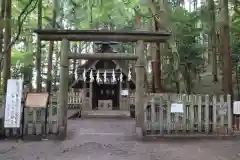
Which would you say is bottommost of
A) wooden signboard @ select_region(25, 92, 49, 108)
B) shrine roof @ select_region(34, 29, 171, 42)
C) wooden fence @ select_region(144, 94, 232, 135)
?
wooden fence @ select_region(144, 94, 232, 135)

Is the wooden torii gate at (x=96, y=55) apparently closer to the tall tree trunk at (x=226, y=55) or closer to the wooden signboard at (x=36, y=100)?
the wooden signboard at (x=36, y=100)

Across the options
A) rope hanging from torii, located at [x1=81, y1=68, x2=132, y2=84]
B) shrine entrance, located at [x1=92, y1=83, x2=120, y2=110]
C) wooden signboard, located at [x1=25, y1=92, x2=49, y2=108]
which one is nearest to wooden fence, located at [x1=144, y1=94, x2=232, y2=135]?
wooden signboard, located at [x1=25, y1=92, x2=49, y2=108]

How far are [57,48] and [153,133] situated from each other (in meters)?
26.7

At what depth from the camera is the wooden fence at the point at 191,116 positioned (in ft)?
30.0

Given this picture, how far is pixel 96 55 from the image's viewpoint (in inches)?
375

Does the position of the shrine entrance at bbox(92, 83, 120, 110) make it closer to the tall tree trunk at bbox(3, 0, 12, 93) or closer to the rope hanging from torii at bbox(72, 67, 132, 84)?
the rope hanging from torii at bbox(72, 67, 132, 84)

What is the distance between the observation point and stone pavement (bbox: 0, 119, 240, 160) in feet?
21.2

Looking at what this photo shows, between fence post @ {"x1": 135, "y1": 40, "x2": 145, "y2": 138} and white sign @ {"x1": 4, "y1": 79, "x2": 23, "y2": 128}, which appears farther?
fence post @ {"x1": 135, "y1": 40, "x2": 145, "y2": 138}

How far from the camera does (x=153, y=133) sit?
9242mm

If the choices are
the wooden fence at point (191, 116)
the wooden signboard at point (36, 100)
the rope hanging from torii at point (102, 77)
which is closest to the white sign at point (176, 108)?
the wooden fence at point (191, 116)

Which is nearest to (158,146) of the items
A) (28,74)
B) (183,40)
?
(183,40)

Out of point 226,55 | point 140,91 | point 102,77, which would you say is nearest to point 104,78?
point 102,77

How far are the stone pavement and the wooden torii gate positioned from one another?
89 centimetres

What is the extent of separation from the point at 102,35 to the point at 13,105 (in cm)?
362
